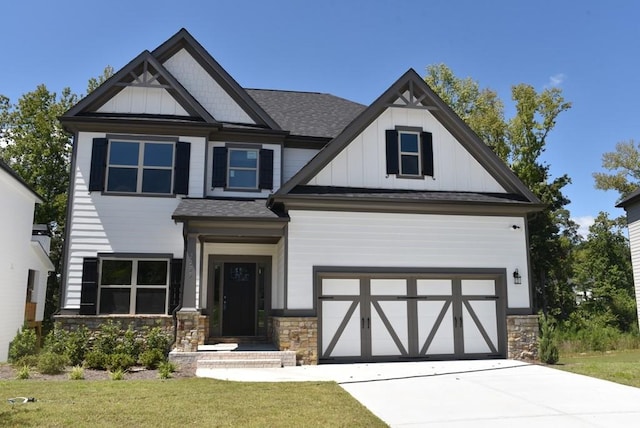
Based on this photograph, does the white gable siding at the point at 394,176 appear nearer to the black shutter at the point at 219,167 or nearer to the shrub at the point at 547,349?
the black shutter at the point at 219,167

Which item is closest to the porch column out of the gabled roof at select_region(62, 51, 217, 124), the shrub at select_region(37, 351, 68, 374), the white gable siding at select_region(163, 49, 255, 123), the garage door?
the shrub at select_region(37, 351, 68, 374)

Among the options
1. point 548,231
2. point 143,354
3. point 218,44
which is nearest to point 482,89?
point 548,231

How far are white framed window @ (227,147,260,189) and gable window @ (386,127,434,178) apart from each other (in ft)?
13.6

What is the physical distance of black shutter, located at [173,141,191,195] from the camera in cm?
1456

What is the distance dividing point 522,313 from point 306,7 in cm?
1098

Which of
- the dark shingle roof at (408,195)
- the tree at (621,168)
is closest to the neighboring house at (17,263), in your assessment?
the dark shingle roof at (408,195)

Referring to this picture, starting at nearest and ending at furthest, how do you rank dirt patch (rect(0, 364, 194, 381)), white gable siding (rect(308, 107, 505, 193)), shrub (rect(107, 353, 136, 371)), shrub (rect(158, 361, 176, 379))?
shrub (rect(158, 361, 176, 379)) < dirt patch (rect(0, 364, 194, 381)) < shrub (rect(107, 353, 136, 371)) < white gable siding (rect(308, 107, 505, 193))

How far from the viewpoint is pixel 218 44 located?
59.1ft

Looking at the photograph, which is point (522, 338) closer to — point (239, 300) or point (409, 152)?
point (409, 152)

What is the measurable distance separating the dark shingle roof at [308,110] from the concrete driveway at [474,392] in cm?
795

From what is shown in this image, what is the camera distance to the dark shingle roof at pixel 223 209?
1270 cm

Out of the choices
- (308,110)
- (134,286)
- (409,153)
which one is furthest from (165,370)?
(308,110)

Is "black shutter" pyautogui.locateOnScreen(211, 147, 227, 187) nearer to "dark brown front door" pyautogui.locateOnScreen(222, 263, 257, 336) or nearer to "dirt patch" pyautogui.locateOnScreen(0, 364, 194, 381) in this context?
"dark brown front door" pyautogui.locateOnScreen(222, 263, 257, 336)

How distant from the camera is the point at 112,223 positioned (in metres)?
14.2
